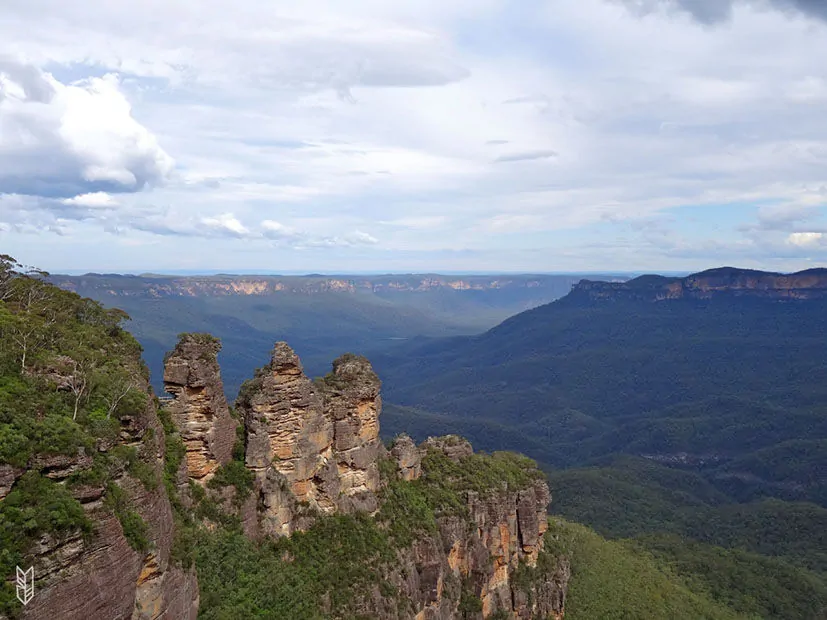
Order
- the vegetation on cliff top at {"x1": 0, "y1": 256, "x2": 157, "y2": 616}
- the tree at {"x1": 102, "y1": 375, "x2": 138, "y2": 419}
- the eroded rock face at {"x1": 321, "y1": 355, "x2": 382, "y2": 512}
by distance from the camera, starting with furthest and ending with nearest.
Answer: the eroded rock face at {"x1": 321, "y1": 355, "x2": 382, "y2": 512}, the tree at {"x1": 102, "y1": 375, "x2": 138, "y2": 419}, the vegetation on cliff top at {"x1": 0, "y1": 256, "x2": 157, "y2": 616}

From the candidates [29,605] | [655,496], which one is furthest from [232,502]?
[655,496]

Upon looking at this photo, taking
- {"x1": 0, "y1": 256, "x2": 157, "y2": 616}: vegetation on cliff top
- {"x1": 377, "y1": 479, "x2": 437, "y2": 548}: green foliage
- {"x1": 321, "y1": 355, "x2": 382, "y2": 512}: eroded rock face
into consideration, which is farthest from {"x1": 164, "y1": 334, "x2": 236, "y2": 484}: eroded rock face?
{"x1": 377, "y1": 479, "x2": 437, "y2": 548}: green foliage

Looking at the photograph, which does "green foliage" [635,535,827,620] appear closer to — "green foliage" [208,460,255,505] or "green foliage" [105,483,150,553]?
"green foliage" [208,460,255,505]

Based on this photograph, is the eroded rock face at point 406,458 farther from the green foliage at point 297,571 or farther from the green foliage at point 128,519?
the green foliage at point 128,519

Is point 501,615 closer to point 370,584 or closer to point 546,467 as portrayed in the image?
point 370,584

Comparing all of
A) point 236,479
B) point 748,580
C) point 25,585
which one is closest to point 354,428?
point 236,479

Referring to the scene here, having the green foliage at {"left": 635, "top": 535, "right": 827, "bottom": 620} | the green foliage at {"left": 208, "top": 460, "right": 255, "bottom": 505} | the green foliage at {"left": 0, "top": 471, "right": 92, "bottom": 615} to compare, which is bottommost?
the green foliage at {"left": 635, "top": 535, "right": 827, "bottom": 620}

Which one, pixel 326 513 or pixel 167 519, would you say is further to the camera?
pixel 326 513
